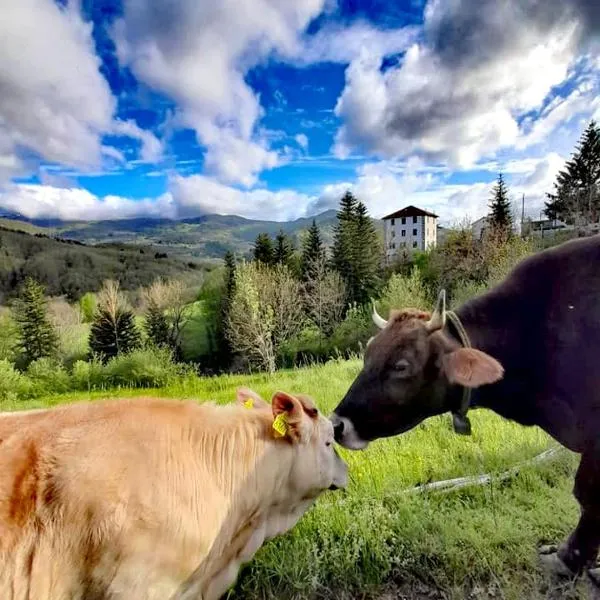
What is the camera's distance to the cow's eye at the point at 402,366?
3.57 metres

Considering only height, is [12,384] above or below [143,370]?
below

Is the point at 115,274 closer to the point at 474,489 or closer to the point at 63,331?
the point at 63,331

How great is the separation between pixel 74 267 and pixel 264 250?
6799 centimetres

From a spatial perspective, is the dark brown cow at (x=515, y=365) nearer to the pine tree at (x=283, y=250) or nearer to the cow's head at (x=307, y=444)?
the cow's head at (x=307, y=444)

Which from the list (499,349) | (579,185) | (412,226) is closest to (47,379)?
(499,349)

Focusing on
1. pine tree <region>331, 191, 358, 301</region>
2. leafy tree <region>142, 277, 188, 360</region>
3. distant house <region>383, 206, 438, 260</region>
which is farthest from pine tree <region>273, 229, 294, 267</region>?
distant house <region>383, 206, 438, 260</region>

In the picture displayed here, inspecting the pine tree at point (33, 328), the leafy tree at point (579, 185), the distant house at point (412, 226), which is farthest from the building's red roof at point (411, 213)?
the pine tree at point (33, 328)

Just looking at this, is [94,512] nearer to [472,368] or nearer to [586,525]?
[472,368]

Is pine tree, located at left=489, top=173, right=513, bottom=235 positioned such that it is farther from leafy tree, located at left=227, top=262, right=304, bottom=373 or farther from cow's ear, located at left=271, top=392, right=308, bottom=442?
cow's ear, located at left=271, top=392, right=308, bottom=442

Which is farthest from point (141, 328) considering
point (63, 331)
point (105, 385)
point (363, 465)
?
point (363, 465)

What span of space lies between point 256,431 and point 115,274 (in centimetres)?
9984

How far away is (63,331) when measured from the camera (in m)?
48.5

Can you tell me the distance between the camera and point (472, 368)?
10.6 feet

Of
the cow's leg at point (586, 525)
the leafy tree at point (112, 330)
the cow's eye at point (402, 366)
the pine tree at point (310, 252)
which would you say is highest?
the pine tree at point (310, 252)
